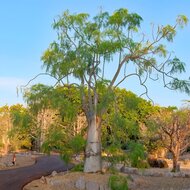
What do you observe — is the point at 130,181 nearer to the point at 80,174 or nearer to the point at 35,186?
the point at 80,174

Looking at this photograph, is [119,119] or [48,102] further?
[48,102]

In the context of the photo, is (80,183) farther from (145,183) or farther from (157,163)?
(157,163)

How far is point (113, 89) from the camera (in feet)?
56.8

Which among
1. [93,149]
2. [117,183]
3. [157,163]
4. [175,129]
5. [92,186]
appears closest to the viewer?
[117,183]

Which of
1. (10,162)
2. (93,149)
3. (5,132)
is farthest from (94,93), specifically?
(5,132)

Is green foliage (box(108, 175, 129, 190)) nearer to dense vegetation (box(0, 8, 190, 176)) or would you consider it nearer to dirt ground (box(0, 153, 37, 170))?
dense vegetation (box(0, 8, 190, 176))

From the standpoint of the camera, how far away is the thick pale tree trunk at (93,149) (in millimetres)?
17266

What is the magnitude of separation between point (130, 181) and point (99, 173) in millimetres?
1402

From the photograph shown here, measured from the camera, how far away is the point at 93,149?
1723 centimetres

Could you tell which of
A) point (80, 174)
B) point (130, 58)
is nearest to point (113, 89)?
point (130, 58)

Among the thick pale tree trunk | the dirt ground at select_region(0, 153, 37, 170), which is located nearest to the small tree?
the thick pale tree trunk

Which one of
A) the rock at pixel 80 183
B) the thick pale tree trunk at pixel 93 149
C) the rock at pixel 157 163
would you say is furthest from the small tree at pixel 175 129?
the rock at pixel 80 183

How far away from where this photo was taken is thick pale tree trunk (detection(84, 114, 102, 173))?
17.3m

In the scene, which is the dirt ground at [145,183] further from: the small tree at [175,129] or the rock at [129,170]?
the small tree at [175,129]
